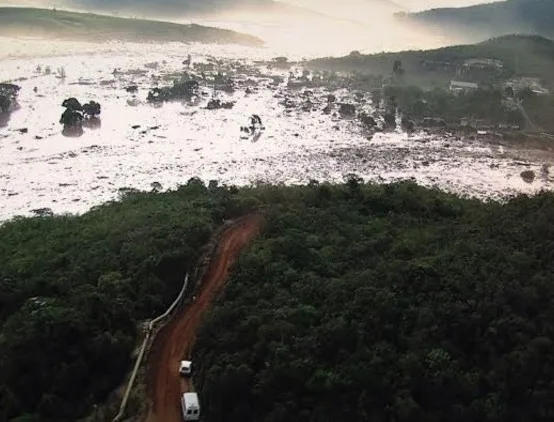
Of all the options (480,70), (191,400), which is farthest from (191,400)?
(480,70)

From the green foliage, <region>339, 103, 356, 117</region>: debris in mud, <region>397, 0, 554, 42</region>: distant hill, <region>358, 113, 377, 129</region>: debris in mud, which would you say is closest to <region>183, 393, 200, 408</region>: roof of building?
<region>358, 113, 377, 129</region>: debris in mud

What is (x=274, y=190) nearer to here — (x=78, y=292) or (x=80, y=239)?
(x=80, y=239)

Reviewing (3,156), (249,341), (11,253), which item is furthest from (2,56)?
(249,341)

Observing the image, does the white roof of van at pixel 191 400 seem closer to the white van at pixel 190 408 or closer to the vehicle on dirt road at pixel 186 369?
the white van at pixel 190 408

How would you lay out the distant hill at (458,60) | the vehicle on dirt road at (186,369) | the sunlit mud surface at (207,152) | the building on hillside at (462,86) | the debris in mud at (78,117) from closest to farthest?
the vehicle on dirt road at (186,369) → the sunlit mud surface at (207,152) → the debris in mud at (78,117) → the building on hillside at (462,86) → the distant hill at (458,60)

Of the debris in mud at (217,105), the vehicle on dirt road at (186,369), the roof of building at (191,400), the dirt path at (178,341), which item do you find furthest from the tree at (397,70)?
the roof of building at (191,400)

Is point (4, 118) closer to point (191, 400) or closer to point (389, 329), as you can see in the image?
point (191, 400)

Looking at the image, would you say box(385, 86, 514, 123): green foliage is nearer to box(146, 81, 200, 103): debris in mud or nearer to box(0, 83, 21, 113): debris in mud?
box(146, 81, 200, 103): debris in mud
